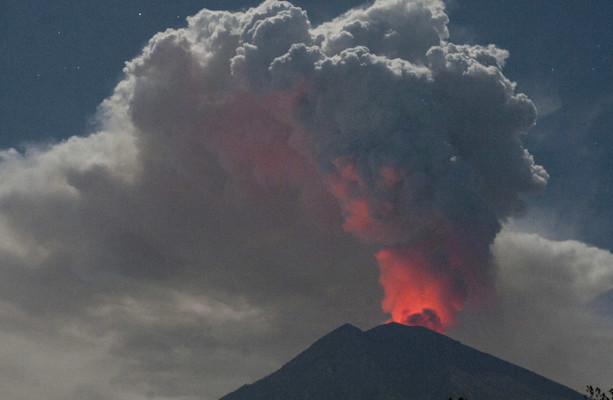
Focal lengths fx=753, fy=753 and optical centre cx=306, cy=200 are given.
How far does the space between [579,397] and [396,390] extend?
31.6 metres

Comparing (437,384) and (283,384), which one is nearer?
(437,384)

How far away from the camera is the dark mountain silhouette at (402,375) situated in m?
118

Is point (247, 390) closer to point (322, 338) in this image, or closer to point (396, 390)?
point (322, 338)

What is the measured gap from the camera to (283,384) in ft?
434

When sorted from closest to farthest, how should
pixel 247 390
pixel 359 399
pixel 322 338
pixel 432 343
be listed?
pixel 359 399, pixel 432 343, pixel 247 390, pixel 322 338

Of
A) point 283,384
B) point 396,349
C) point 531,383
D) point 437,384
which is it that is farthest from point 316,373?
point 531,383

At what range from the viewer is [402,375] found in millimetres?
122938

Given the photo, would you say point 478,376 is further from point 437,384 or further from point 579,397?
point 579,397

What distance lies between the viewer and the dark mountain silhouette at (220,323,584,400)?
118 metres

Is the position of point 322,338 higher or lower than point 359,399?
higher

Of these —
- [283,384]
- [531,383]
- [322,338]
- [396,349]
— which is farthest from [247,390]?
[531,383]

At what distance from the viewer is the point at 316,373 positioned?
132 meters

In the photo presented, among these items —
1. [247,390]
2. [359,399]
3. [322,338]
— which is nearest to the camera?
[359,399]

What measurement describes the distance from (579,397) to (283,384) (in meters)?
49.8
